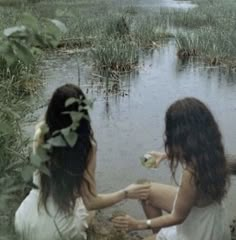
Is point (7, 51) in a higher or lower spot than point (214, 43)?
higher

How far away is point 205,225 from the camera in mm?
2467

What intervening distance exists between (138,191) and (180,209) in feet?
1.53

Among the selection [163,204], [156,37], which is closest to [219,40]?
[156,37]

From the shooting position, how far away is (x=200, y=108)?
2.45 metres

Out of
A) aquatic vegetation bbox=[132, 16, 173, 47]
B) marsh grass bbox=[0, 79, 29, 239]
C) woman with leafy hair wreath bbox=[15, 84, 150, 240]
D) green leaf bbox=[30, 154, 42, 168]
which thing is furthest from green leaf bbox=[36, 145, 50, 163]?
aquatic vegetation bbox=[132, 16, 173, 47]

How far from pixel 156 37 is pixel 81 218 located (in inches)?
357

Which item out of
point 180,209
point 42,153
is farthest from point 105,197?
point 42,153

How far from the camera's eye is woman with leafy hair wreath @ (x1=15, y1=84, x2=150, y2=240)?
7.36 feet

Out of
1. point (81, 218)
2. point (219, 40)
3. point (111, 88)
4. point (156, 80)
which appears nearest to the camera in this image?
point (81, 218)

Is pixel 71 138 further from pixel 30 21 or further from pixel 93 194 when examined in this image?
pixel 93 194

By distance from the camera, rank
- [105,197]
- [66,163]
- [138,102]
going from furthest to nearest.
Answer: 1. [138,102]
2. [105,197]
3. [66,163]

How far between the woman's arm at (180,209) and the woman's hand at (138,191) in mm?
208

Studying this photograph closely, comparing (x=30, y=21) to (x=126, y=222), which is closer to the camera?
(x=30, y=21)

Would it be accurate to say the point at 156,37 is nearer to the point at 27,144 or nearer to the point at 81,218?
the point at 27,144
